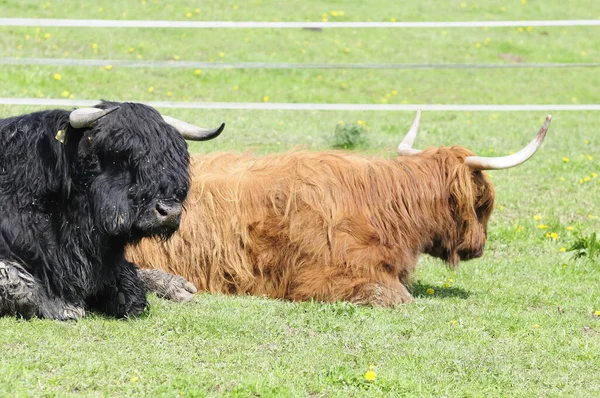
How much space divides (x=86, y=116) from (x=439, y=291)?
350 cm

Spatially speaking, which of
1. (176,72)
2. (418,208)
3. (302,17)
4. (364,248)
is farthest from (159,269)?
(302,17)

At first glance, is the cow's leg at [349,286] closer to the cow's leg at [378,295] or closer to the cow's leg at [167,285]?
the cow's leg at [378,295]

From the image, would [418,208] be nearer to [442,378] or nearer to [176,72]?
[442,378]

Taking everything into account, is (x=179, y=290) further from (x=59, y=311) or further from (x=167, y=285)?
(x=59, y=311)

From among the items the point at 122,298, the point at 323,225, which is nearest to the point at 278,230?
the point at 323,225

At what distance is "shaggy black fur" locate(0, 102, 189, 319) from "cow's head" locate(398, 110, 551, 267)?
2569 mm

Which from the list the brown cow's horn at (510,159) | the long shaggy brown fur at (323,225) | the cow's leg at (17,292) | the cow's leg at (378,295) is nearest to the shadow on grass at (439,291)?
the long shaggy brown fur at (323,225)

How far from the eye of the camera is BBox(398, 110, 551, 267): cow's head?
7539 mm

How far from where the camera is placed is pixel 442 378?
17.1 ft

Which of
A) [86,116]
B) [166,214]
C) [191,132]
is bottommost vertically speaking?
[166,214]

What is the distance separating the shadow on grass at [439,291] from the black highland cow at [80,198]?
8.60 ft

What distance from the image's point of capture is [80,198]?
18.9 ft

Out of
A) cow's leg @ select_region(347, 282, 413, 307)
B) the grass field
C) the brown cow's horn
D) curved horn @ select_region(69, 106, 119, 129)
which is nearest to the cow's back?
cow's leg @ select_region(347, 282, 413, 307)

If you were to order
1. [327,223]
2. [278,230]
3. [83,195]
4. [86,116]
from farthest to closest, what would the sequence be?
1. [278,230]
2. [327,223]
3. [83,195]
4. [86,116]
